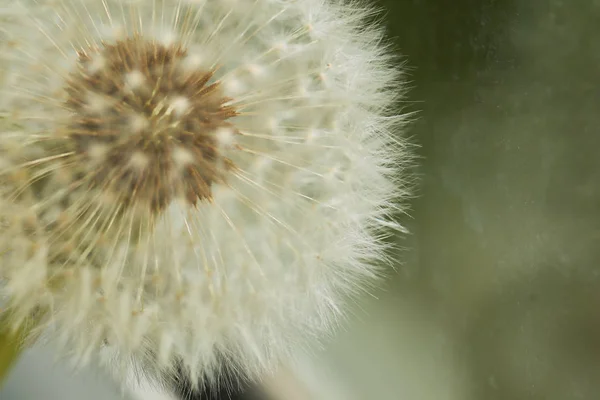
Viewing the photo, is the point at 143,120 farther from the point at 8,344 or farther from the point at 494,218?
the point at 494,218

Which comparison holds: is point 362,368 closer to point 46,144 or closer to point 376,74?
point 376,74

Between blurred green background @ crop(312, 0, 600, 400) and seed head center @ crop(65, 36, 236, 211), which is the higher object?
seed head center @ crop(65, 36, 236, 211)

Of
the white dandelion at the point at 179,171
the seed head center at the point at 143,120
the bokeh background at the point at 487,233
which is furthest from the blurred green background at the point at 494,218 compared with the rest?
the seed head center at the point at 143,120

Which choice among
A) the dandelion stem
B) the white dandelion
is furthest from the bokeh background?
the white dandelion

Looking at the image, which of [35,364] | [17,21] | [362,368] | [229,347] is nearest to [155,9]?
[17,21]

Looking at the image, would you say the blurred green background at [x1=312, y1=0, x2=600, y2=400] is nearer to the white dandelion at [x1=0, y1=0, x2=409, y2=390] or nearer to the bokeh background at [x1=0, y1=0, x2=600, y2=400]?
the bokeh background at [x1=0, y1=0, x2=600, y2=400]

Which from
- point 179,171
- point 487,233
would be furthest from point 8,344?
point 487,233

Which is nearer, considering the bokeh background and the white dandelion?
the white dandelion

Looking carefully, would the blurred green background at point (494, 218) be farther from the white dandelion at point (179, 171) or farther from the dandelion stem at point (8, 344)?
the dandelion stem at point (8, 344)

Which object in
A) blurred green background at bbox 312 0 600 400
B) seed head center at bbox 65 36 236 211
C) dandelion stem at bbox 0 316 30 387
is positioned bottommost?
blurred green background at bbox 312 0 600 400

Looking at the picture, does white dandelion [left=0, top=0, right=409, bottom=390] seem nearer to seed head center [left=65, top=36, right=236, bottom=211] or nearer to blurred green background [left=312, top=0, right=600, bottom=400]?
seed head center [left=65, top=36, right=236, bottom=211]
